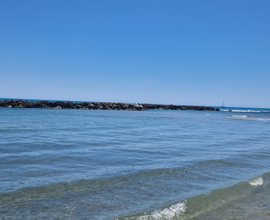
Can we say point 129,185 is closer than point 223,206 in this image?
No

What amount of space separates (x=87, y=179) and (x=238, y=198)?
4245mm

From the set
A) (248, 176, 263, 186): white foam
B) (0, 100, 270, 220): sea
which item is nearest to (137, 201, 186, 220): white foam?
(0, 100, 270, 220): sea

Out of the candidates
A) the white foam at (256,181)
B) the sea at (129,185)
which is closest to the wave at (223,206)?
the sea at (129,185)

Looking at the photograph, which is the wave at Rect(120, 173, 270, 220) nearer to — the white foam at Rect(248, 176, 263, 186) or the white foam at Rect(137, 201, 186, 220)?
the white foam at Rect(137, 201, 186, 220)

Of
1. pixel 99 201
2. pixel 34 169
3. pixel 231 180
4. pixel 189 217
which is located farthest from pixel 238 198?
pixel 34 169

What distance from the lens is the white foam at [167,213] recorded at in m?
4.36

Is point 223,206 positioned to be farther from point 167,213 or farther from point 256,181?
point 256,181

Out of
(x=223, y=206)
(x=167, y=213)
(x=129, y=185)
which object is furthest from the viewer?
(x=129, y=185)

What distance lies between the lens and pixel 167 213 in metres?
4.52

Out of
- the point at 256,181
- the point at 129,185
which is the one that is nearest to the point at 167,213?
the point at 129,185

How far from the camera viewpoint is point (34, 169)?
7.09m

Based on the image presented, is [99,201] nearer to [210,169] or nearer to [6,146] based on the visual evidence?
[210,169]

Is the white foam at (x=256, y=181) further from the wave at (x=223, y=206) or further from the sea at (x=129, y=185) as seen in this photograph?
the wave at (x=223, y=206)

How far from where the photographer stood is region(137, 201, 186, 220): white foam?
436 centimetres
